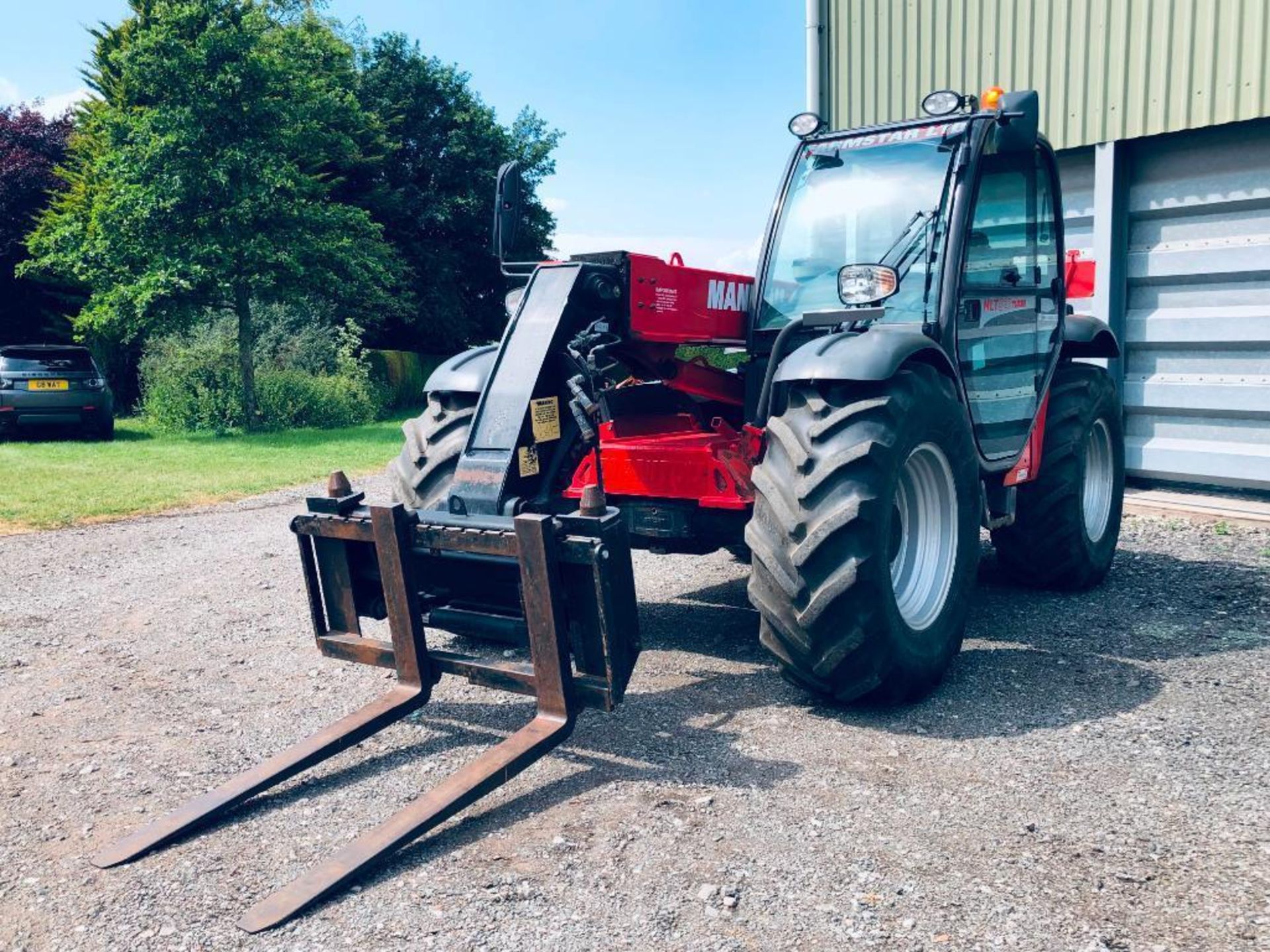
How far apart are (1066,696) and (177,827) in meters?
3.39

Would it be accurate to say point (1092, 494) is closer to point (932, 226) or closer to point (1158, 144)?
point (932, 226)

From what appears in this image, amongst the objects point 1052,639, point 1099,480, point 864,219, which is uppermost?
point 864,219

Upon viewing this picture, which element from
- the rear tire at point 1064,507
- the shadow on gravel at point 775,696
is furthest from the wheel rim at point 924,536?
the rear tire at point 1064,507

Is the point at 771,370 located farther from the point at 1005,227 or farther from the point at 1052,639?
the point at 1052,639

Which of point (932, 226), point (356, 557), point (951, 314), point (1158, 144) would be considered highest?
point (1158, 144)

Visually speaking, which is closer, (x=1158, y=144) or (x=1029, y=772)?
(x=1029, y=772)

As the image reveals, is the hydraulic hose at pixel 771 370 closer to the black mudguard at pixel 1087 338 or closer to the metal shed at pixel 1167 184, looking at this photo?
the black mudguard at pixel 1087 338

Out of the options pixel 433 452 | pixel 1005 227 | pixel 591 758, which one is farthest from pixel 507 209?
pixel 1005 227

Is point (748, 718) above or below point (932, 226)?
below

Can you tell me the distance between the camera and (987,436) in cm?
554

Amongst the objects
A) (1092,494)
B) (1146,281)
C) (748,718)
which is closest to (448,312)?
(1146,281)

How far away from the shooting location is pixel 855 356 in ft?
14.1

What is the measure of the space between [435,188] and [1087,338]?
27.9 meters

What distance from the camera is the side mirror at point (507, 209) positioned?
14.2 feet
